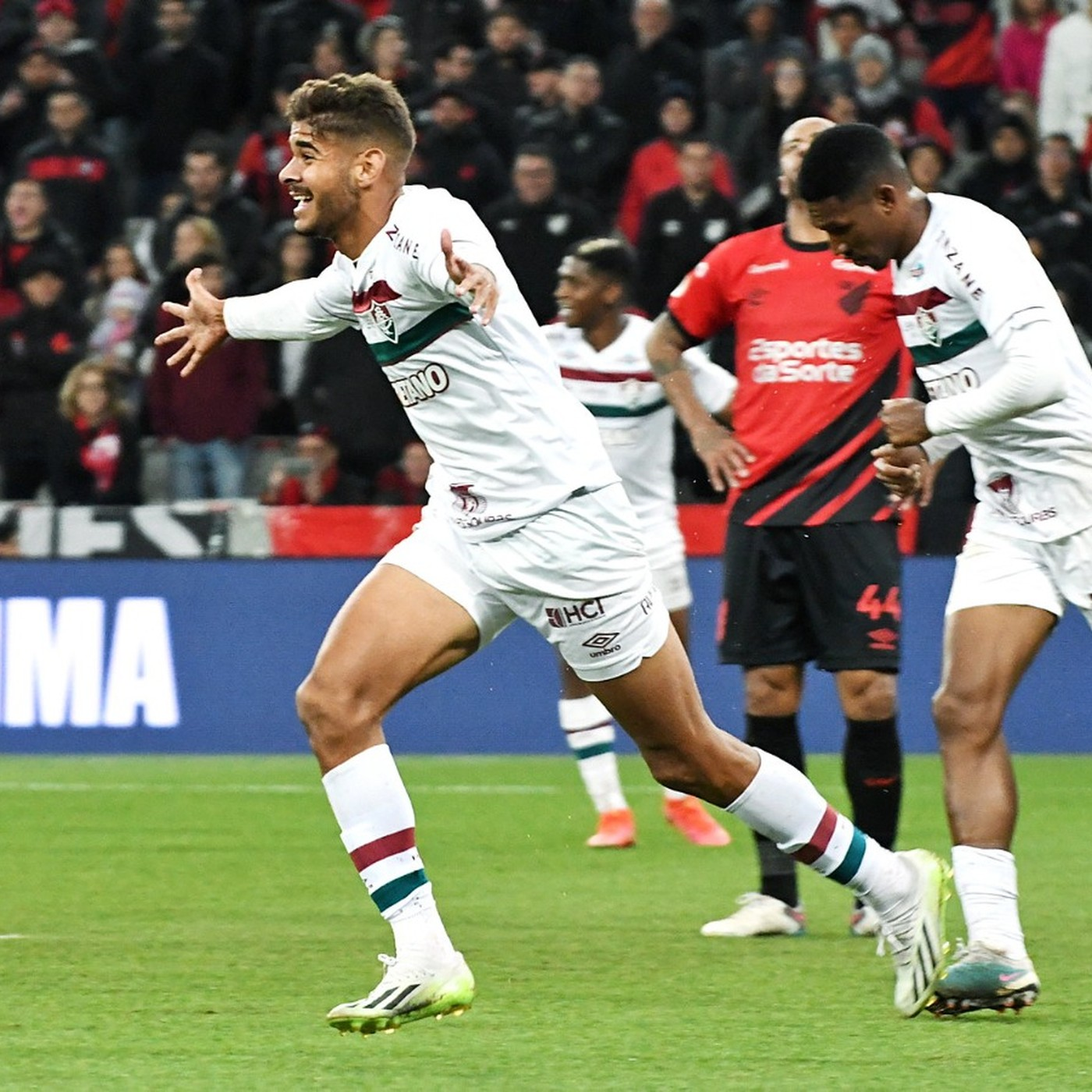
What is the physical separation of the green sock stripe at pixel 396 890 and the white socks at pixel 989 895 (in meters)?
1.31

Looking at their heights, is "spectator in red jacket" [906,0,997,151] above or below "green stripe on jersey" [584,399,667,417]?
above

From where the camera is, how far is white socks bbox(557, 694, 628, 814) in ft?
29.9

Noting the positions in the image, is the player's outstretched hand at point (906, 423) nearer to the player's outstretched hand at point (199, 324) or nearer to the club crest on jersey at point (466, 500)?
the club crest on jersey at point (466, 500)

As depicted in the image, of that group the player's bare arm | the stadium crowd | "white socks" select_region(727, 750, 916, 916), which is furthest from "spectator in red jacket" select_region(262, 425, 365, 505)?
"white socks" select_region(727, 750, 916, 916)

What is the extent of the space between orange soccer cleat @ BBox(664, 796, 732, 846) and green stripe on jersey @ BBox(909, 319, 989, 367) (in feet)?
12.6

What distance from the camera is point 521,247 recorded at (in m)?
13.6

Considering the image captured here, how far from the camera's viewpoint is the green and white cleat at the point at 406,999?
16.3 ft

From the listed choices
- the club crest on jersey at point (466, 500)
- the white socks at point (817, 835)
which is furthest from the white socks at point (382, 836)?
the white socks at point (817, 835)

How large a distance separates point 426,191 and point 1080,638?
759 cm

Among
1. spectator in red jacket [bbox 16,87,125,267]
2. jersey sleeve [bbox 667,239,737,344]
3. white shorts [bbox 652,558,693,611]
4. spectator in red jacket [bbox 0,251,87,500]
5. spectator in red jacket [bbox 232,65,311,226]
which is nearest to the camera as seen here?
jersey sleeve [bbox 667,239,737,344]

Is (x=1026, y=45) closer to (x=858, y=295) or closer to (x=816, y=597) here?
(x=858, y=295)

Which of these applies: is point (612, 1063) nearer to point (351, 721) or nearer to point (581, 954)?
point (351, 721)

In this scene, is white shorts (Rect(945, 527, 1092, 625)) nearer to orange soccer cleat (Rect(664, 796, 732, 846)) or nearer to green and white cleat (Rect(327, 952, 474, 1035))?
green and white cleat (Rect(327, 952, 474, 1035))

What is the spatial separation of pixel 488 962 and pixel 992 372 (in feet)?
6.70
